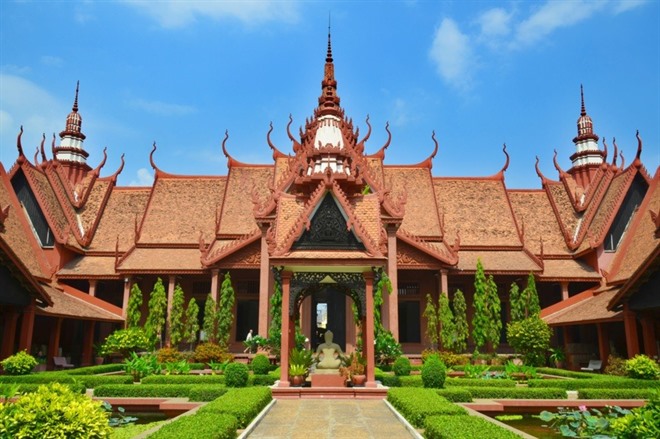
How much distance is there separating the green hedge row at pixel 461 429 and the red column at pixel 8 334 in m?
13.5

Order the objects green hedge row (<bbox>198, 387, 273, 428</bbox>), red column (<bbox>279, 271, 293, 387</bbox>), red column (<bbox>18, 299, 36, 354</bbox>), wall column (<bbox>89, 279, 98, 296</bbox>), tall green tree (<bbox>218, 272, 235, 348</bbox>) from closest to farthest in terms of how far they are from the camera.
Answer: green hedge row (<bbox>198, 387, 273, 428</bbox>) < red column (<bbox>279, 271, 293, 387</bbox>) < red column (<bbox>18, 299, 36, 354</bbox>) < tall green tree (<bbox>218, 272, 235, 348</bbox>) < wall column (<bbox>89, 279, 98, 296</bbox>)

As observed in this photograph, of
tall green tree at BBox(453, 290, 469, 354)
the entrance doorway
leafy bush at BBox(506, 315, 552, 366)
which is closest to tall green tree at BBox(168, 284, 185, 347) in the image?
the entrance doorway

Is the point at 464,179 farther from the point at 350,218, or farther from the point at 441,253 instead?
the point at 350,218

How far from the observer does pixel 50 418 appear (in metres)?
5.27

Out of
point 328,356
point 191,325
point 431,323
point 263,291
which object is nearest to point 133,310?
point 191,325

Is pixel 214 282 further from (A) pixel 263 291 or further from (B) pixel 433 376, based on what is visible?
(B) pixel 433 376

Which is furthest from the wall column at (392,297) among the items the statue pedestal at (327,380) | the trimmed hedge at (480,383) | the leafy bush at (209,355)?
the statue pedestal at (327,380)

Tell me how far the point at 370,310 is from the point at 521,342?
27.2 ft

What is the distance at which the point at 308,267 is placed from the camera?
43.9 feet

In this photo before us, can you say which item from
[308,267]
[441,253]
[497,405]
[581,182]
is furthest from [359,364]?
[581,182]

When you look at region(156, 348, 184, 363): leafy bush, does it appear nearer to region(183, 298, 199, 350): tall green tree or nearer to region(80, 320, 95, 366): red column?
region(183, 298, 199, 350): tall green tree

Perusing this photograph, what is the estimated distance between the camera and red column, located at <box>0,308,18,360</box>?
1566cm

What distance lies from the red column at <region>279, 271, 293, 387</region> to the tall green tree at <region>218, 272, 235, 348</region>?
27.5 feet

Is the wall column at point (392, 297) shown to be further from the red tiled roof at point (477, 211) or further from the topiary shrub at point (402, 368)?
the topiary shrub at point (402, 368)
